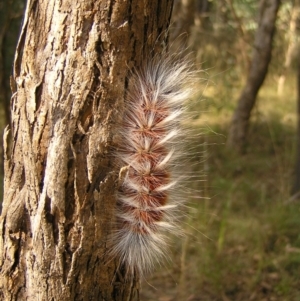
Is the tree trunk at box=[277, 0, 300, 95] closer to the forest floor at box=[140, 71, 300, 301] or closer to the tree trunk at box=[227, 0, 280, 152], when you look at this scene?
the tree trunk at box=[227, 0, 280, 152]

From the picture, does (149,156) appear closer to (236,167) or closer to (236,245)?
(236,245)

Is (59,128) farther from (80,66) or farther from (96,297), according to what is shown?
(96,297)

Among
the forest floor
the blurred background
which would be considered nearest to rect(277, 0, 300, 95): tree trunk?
the blurred background

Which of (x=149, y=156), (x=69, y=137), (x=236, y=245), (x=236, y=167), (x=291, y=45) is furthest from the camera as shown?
(x=291, y=45)

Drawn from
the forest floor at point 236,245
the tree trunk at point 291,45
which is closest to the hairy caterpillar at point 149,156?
the forest floor at point 236,245

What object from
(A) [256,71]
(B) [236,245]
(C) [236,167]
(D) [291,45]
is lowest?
(B) [236,245]

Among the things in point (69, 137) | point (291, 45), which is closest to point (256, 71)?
point (291, 45)

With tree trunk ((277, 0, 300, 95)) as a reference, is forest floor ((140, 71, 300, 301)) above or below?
below
